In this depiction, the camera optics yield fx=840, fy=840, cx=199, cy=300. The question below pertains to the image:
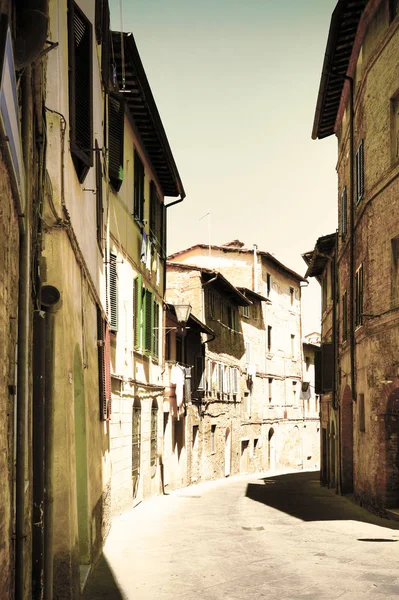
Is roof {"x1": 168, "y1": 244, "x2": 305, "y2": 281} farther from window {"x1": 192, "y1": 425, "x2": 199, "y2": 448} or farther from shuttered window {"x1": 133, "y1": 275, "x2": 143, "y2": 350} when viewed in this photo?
shuttered window {"x1": 133, "y1": 275, "x2": 143, "y2": 350}

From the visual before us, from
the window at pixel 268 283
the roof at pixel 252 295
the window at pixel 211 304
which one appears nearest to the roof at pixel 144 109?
the window at pixel 211 304

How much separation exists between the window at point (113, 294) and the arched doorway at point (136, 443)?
11.3 feet

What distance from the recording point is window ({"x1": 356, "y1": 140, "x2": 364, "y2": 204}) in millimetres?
18438

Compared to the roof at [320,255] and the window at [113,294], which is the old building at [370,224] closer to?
the roof at [320,255]

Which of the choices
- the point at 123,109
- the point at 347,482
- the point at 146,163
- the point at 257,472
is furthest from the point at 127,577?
the point at 257,472

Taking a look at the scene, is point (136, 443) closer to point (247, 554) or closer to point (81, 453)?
point (247, 554)

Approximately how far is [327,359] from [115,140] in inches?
457

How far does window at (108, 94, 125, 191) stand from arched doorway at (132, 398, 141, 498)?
17.6 ft

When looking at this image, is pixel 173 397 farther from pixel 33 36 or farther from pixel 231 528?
pixel 33 36

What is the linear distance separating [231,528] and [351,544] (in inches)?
109

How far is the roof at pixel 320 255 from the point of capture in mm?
24609

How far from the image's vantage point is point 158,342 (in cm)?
2195

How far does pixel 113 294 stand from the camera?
1529cm

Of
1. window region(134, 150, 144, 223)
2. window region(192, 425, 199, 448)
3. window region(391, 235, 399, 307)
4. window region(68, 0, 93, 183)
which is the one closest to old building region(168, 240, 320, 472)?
window region(192, 425, 199, 448)
